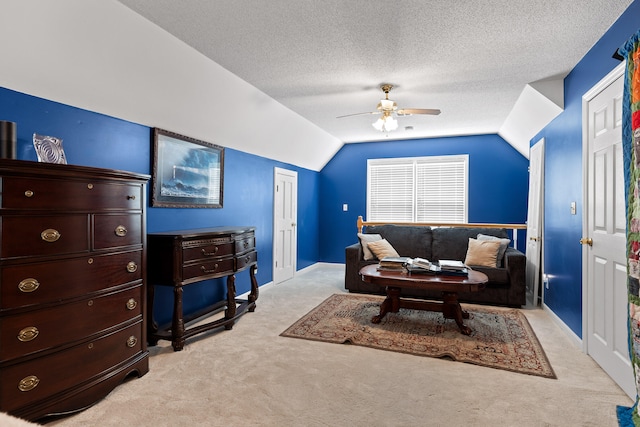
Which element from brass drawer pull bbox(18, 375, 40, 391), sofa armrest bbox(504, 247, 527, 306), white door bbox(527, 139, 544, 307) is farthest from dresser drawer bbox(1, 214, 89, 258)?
white door bbox(527, 139, 544, 307)

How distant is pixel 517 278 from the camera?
4262 millimetres

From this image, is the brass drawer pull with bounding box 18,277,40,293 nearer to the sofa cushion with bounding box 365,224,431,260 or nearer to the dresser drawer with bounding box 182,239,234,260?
the dresser drawer with bounding box 182,239,234,260

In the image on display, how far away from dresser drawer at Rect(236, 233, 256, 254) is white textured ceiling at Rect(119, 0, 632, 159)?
1.47 meters

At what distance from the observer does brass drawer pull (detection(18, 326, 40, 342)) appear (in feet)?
5.73

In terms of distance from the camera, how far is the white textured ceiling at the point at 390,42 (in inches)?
89.5

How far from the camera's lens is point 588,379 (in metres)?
2.39

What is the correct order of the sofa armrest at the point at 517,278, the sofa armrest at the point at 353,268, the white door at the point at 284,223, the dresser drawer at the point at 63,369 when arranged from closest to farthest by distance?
the dresser drawer at the point at 63,369, the sofa armrest at the point at 517,278, the sofa armrest at the point at 353,268, the white door at the point at 284,223

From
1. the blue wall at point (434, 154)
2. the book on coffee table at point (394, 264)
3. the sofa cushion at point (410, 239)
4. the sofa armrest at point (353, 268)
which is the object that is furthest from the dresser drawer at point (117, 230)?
the blue wall at point (434, 154)

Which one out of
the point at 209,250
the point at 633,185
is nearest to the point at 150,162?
the point at 209,250

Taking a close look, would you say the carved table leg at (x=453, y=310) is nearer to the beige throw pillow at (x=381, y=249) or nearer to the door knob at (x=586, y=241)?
the door knob at (x=586, y=241)

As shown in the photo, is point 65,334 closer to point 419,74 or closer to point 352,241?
point 419,74

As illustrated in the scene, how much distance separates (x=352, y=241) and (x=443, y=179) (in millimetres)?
2137

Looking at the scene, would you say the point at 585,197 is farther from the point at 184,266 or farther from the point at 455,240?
the point at 184,266

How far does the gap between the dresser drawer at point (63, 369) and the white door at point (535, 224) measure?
461 cm
